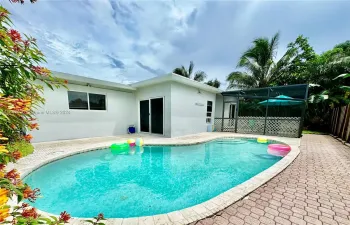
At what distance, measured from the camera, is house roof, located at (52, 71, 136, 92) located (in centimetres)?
611

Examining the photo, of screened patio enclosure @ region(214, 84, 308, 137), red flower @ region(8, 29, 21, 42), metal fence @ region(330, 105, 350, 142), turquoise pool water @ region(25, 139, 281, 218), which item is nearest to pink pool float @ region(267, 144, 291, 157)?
turquoise pool water @ region(25, 139, 281, 218)

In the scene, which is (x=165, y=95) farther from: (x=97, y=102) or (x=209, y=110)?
(x=209, y=110)

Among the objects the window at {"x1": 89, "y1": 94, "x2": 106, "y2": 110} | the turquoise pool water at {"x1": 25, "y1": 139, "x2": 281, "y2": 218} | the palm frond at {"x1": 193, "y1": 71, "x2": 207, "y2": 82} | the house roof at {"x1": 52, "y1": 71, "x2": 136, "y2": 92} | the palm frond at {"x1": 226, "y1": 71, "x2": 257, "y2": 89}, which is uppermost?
the palm frond at {"x1": 193, "y1": 71, "x2": 207, "y2": 82}

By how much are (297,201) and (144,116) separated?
8.20 metres

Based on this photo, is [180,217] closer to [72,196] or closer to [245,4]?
[72,196]

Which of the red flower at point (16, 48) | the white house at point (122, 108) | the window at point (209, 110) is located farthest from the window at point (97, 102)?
the red flower at point (16, 48)

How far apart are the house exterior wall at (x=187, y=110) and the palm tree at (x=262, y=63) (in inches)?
237

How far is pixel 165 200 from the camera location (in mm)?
2848

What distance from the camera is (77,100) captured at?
7.19 metres

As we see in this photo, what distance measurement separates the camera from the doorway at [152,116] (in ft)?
27.1

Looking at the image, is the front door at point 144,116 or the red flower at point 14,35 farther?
the front door at point 144,116

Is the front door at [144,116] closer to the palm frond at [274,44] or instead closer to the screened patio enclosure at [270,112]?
the screened patio enclosure at [270,112]

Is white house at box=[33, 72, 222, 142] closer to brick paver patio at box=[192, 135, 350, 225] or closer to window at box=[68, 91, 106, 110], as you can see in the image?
window at box=[68, 91, 106, 110]

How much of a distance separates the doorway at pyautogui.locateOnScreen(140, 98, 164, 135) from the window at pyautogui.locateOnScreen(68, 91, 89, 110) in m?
3.20
